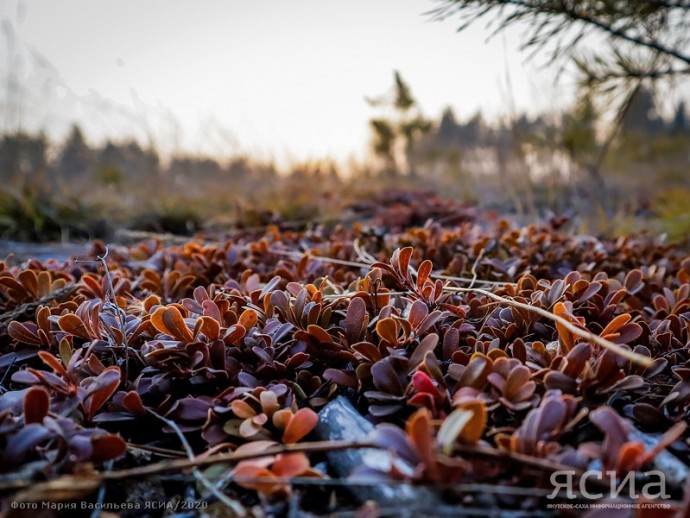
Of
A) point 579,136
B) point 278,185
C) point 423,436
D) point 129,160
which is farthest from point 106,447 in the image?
point 129,160

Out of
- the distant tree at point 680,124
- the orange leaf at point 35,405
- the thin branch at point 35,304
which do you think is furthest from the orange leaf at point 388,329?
the distant tree at point 680,124

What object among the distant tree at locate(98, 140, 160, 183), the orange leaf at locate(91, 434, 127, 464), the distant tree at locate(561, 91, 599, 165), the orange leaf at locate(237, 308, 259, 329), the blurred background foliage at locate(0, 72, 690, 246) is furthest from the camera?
the distant tree at locate(98, 140, 160, 183)

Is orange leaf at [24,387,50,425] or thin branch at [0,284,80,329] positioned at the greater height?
thin branch at [0,284,80,329]

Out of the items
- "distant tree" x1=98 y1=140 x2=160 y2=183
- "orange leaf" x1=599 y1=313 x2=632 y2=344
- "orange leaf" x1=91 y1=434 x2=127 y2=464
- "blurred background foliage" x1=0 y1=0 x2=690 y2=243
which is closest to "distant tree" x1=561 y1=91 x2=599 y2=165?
"blurred background foliage" x1=0 y1=0 x2=690 y2=243

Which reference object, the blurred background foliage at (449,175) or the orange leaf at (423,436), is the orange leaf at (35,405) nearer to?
the orange leaf at (423,436)

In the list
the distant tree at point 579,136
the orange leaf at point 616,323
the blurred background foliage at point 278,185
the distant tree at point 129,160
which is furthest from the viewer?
the distant tree at point 129,160

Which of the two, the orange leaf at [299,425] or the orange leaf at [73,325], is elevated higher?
the orange leaf at [73,325]

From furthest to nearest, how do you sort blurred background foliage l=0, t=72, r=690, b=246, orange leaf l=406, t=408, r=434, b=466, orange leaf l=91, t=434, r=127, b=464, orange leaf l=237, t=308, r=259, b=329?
blurred background foliage l=0, t=72, r=690, b=246 → orange leaf l=237, t=308, r=259, b=329 → orange leaf l=91, t=434, r=127, b=464 → orange leaf l=406, t=408, r=434, b=466

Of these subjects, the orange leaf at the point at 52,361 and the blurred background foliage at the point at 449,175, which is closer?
the orange leaf at the point at 52,361

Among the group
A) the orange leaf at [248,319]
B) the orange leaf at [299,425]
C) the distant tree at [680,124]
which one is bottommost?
the orange leaf at [299,425]

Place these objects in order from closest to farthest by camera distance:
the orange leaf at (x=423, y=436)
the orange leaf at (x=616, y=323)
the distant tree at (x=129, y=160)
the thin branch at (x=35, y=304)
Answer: the orange leaf at (x=423, y=436), the orange leaf at (x=616, y=323), the thin branch at (x=35, y=304), the distant tree at (x=129, y=160)

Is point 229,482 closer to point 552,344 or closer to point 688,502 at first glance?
point 688,502

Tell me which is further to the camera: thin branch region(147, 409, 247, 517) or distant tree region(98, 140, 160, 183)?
distant tree region(98, 140, 160, 183)

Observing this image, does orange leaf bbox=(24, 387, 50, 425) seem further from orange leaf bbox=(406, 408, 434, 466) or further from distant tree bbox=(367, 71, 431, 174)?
distant tree bbox=(367, 71, 431, 174)
